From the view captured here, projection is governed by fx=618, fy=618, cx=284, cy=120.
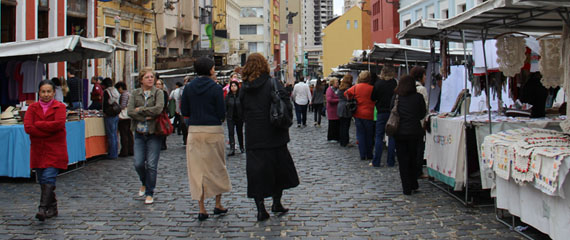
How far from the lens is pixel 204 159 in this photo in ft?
23.1

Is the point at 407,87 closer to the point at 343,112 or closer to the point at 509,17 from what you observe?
the point at 509,17

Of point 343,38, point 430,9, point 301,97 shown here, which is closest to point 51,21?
point 301,97

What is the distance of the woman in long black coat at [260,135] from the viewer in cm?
695

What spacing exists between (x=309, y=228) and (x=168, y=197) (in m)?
2.66

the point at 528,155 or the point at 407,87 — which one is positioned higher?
the point at 407,87

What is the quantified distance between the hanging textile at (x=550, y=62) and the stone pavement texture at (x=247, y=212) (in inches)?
68.1

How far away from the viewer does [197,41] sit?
39188 mm

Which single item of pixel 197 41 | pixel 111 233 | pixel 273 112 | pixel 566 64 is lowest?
pixel 111 233

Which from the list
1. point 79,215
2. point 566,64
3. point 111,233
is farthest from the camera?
point 79,215

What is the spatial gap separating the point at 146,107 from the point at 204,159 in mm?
1445

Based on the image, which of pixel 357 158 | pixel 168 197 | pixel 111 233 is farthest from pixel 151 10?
pixel 111 233

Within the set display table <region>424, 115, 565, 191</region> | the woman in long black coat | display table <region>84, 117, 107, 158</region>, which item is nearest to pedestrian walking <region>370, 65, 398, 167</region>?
display table <region>424, 115, 565, 191</region>

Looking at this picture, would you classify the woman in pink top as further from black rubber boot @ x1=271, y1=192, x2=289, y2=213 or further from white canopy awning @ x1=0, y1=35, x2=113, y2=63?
black rubber boot @ x1=271, y1=192, x2=289, y2=213

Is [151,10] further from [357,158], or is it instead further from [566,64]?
[566,64]
